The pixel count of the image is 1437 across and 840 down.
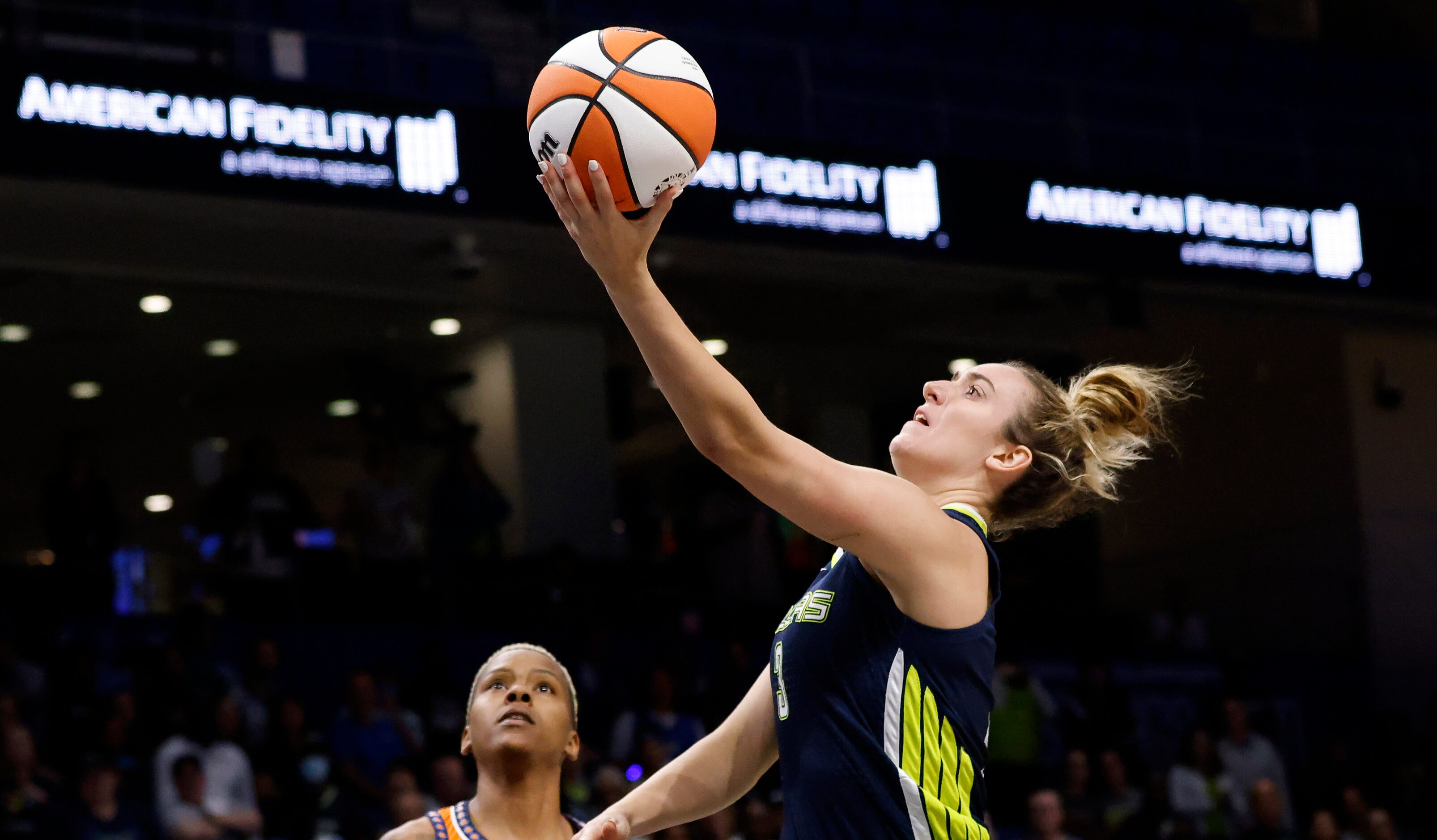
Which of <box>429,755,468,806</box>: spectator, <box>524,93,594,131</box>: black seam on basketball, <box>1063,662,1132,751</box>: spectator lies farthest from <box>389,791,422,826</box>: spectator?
<box>524,93,594,131</box>: black seam on basketball

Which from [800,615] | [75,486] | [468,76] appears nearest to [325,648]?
[75,486]

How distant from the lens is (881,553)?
2541mm

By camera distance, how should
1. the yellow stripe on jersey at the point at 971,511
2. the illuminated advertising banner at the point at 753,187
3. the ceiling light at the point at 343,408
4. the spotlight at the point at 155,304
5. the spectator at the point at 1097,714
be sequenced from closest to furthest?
1. the yellow stripe on jersey at the point at 971,511
2. the illuminated advertising banner at the point at 753,187
3. the spectator at the point at 1097,714
4. the spotlight at the point at 155,304
5. the ceiling light at the point at 343,408

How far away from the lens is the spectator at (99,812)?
7.93 meters

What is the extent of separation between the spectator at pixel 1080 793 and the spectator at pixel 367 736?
4.04 metres

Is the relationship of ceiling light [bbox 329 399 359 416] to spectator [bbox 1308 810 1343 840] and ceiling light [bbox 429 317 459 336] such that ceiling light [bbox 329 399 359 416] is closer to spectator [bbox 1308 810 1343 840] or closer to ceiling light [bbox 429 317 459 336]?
ceiling light [bbox 429 317 459 336]

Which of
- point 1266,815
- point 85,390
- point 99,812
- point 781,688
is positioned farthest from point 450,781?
point 85,390

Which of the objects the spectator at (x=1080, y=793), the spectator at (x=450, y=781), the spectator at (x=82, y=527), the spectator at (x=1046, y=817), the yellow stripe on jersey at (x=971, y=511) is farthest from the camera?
the spectator at (x=82, y=527)

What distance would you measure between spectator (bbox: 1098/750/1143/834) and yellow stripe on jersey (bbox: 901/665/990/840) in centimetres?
865

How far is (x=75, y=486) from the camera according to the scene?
37.7ft

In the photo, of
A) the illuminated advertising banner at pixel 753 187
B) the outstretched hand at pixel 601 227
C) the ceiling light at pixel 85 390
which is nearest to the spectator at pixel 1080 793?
the illuminated advertising banner at pixel 753 187

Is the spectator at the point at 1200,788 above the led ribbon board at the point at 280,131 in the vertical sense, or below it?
below

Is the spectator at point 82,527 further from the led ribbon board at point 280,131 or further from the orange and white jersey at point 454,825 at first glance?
the orange and white jersey at point 454,825

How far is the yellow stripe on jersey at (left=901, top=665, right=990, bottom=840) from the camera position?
8.75 ft
